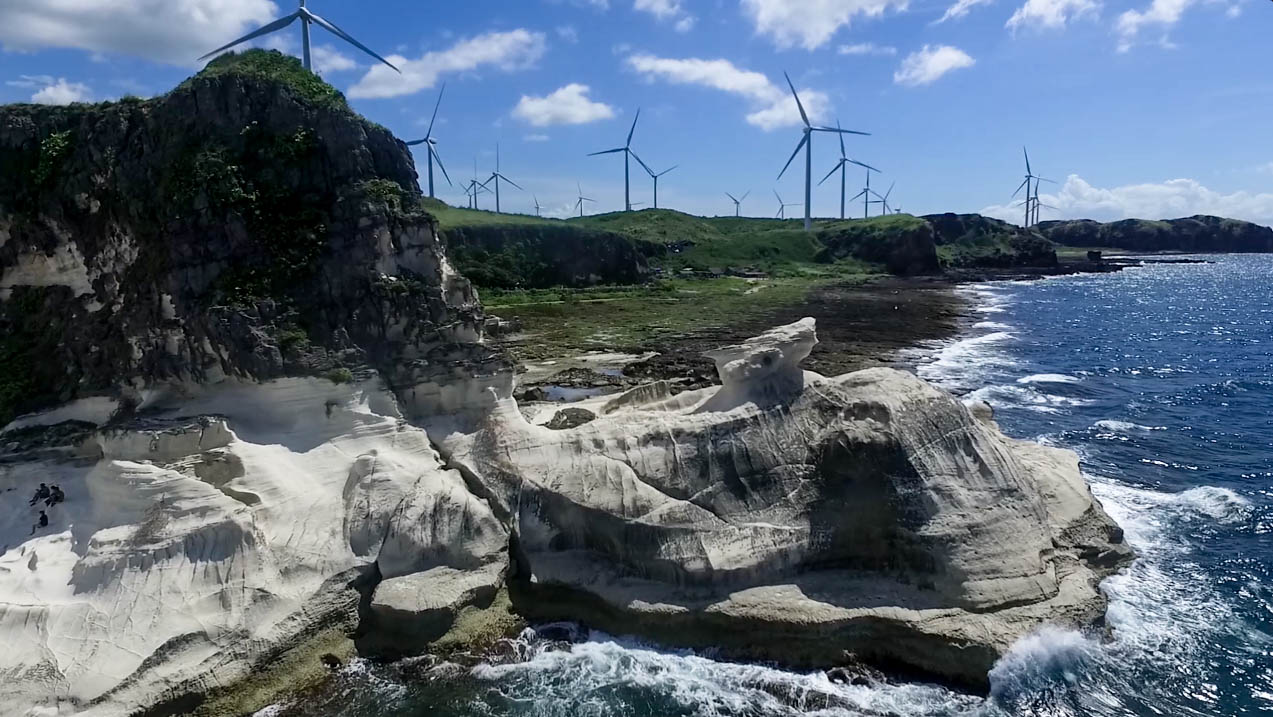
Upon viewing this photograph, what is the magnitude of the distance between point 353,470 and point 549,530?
4.64 metres

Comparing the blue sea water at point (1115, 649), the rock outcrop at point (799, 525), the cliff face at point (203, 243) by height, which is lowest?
the blue sea water at point (1115, 649)

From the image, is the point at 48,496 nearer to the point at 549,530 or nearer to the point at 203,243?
the point at 203,243

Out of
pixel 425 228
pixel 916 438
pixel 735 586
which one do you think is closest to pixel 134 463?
pixel 425 228

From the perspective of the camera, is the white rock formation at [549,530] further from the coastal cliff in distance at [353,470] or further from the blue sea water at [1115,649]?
the blue sea water at [1115,649]

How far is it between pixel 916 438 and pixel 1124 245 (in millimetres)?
218969

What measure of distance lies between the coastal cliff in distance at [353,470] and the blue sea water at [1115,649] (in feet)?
2.10

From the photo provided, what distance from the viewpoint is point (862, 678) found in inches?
571

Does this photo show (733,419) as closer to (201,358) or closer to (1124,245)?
(201,358)

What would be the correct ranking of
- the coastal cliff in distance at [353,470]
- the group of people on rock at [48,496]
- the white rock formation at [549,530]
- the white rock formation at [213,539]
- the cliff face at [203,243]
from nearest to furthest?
the white rock formation at [213,539] → the white rock formation at [549,530] → the coastal cliff in distance at [353,470] → the group of people on rock at [48,496] → the cliff face at [203,243]

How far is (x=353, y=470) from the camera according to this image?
1709 cm

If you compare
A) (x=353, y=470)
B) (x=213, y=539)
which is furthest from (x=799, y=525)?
(x=213, y=539)

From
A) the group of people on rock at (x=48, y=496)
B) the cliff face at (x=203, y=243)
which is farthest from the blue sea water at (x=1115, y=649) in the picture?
the cliff face at (x=203, y=243)

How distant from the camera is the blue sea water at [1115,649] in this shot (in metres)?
14.0

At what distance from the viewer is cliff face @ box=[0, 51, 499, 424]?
17.9 m
